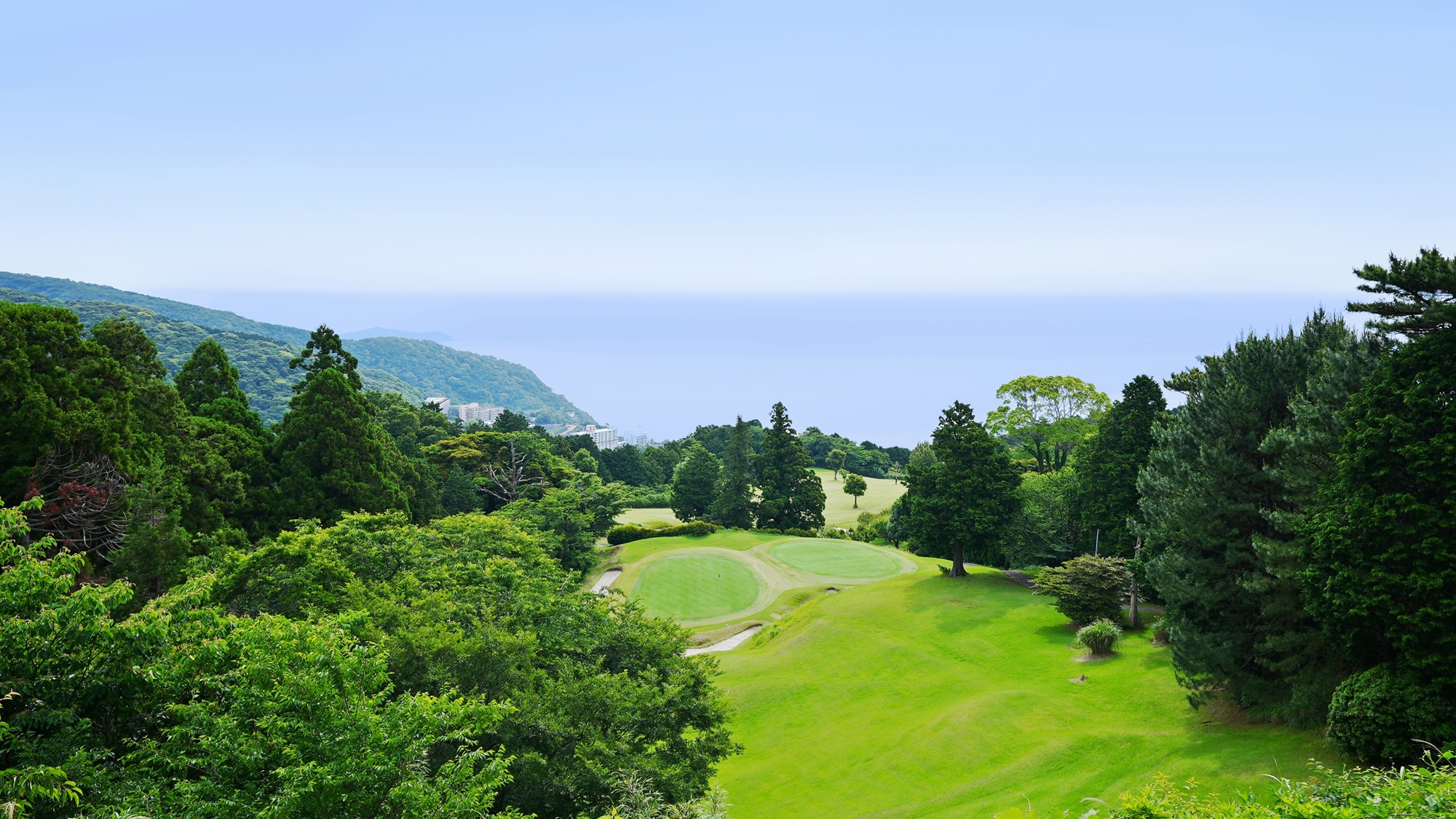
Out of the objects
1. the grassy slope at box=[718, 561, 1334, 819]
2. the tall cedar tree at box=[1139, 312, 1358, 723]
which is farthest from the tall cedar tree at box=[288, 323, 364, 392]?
the tall cedar tree at box=[1139, 312, 1358, 723]

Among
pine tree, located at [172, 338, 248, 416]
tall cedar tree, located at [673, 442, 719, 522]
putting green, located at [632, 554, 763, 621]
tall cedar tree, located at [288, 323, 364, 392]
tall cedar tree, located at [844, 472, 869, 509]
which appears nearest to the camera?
pine tree, located at [172, 338, 248, 416]

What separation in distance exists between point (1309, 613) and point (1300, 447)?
4.21 m

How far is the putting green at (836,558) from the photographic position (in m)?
54.2

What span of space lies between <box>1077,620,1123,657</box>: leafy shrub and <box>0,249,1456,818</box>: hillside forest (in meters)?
2.76

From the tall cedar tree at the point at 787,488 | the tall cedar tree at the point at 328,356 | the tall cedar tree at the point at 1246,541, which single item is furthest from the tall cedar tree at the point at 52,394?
the tall cedar tree at the point at 787,488

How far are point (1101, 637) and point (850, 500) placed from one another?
62232mm

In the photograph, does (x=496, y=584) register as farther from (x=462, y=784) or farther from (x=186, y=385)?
(x=186, y=385)

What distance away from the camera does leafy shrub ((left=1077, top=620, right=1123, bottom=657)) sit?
30.6 metres

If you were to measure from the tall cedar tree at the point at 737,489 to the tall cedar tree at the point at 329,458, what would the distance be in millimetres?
36775

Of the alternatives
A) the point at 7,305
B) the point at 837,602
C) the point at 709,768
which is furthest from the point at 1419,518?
the point at 7,305

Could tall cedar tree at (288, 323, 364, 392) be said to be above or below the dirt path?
above

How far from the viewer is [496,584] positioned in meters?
24.5

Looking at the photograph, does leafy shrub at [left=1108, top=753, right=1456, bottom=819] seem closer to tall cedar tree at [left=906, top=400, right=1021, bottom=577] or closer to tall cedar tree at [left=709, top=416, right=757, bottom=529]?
tall cedar tree at [left=906, top=400, right=1021, bottom=577]

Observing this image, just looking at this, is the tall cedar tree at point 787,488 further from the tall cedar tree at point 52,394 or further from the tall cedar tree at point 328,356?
the tall cedar tree at point 52,394
